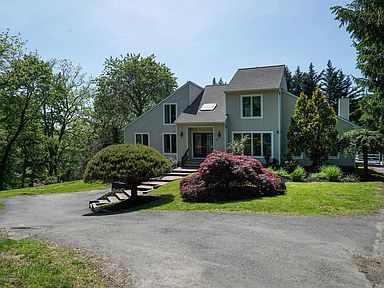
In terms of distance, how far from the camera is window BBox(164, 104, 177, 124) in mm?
25484

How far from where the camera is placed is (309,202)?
10945 mm

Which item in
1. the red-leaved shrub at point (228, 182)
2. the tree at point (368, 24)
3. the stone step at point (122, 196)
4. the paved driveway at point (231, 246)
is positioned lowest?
the stone step at point (122, 196)

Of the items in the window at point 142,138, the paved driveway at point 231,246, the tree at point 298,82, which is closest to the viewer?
the paved driveway at point 231,246

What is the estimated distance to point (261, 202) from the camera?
11.5 m

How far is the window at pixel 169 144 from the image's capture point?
25.1m

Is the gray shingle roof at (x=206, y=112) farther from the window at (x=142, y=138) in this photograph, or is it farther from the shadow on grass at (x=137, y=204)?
the shadow on grass at (x=137, y=204)

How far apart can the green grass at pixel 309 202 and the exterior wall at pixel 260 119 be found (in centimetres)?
741

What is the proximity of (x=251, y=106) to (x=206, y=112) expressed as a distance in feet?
12.1

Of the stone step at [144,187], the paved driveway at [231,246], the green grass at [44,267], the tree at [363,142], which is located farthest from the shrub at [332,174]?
the green grass at [44,267]

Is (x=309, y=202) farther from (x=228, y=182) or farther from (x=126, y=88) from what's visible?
(x=126, y=88)

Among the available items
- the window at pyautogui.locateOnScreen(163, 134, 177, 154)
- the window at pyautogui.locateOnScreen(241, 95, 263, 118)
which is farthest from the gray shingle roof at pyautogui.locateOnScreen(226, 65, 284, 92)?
the window at pyautogui.locateOnScreen(163, 134, 177, 154)

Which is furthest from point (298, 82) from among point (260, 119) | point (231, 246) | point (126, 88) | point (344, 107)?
point (231, 246)

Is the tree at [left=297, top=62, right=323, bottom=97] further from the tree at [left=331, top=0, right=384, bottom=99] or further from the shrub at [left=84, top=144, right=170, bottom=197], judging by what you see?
the shrub at [left=84, top=144, right=170, bottom=197]

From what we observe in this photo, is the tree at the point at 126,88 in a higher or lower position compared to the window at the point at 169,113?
higher
